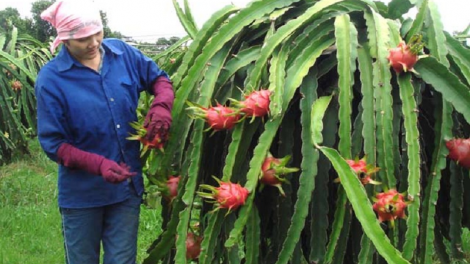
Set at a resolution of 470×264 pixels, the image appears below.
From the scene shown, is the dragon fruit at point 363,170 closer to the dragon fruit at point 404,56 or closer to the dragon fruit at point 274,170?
the dragon fruit at point 274,170

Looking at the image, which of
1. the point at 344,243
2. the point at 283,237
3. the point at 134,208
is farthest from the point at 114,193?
the point at 344,243

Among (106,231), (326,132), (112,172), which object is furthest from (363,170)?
(106,231)

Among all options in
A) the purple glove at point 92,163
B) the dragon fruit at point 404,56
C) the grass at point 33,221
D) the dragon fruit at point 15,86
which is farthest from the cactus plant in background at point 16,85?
the dragon fruit at point 404,56

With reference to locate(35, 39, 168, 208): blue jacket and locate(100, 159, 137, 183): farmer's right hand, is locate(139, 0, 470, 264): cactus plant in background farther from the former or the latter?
locate(35, 39, 168, 208): blue jacket

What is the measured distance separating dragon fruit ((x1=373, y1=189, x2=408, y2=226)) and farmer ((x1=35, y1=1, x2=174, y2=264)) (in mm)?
838

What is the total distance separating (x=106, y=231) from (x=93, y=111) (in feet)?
1.71

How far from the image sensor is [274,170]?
1668mm

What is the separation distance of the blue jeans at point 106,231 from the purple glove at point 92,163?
276 millimetres

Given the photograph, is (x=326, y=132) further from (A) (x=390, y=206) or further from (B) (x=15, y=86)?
(B) (x=15, y=86)

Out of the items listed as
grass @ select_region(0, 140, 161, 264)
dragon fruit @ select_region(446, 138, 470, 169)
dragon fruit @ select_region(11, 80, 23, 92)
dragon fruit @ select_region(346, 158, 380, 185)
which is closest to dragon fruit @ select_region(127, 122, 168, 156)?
dragon fruit @ select_region(346, 158, 380, 185)

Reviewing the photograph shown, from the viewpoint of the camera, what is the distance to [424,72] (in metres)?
1.70

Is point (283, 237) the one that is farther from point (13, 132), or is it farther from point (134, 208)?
point (13, 132)

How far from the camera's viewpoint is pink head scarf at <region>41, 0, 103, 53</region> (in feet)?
7.23

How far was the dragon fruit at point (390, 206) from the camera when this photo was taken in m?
1.55
